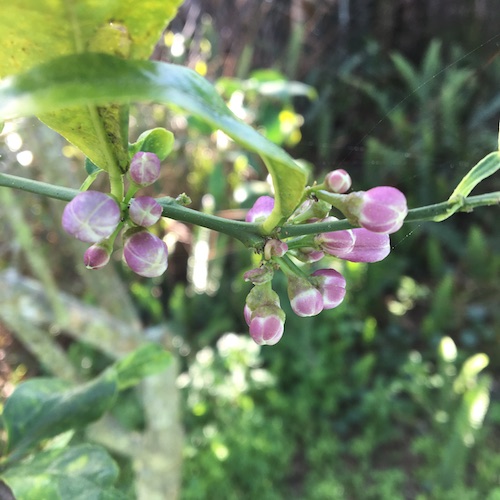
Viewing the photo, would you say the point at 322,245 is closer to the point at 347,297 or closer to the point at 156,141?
the point at 156,141

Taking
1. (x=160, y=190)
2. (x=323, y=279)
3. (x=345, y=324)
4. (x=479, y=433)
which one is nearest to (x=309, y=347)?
(x=345, y=324)

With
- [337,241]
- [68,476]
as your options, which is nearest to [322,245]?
[337,241]

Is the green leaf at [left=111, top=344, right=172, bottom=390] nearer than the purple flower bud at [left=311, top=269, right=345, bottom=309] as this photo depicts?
No

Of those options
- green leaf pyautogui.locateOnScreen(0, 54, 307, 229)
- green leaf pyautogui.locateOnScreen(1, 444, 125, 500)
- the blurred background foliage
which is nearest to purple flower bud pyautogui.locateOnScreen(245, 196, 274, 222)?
green leaf pyautogui.locateOnScreen(0, 54, 307, 229)

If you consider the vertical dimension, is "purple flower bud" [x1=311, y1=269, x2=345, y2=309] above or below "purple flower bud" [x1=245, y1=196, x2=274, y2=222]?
below

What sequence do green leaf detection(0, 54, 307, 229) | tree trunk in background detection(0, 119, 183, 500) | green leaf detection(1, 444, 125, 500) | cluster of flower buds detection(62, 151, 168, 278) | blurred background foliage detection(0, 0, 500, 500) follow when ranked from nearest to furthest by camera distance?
green leaf detection(0, 54, 307, 229), cluster of flower buds detection(62, 151, 168, 278), green leaf detection(1, 444, 125, 500), tree trunk in background detection(0, 119, 183, 500), blurred background foliage detection(0, 0, 500, 500)

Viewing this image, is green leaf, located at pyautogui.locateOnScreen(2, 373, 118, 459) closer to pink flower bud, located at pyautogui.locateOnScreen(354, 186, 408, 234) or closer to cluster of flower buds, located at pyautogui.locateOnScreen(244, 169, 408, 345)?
cluster of flower buds, located at pyautogui.locateOnScreen(244, 169, 408, 345)
